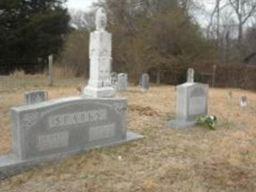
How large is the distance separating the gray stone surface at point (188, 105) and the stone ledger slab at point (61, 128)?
84.5 inches

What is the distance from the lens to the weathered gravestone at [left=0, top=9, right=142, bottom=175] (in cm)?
570

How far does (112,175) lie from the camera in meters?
5.60

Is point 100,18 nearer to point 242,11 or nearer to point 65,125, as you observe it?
point 65,125

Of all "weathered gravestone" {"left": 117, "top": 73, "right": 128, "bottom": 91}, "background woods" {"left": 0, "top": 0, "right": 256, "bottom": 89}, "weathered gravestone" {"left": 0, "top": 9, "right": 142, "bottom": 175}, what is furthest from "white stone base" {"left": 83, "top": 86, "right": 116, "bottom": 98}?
"background woods" {"left": 0, "top": 0, "right": 256, "bottom": 89}

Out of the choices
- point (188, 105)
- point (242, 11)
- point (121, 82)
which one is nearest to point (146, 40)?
point (121, 82)

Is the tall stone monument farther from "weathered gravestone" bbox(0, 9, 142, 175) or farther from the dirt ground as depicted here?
"weathered gravestone" bbox(0, 9, 142, 175)

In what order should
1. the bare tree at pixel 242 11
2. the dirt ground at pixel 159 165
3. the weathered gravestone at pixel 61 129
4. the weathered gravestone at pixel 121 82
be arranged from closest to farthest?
the dirt ground at pixel 159 165
the weathered gravestone at pixel 61 129
the weathered gravestone at pixel 121 82
the bare tree at pixel 242 11

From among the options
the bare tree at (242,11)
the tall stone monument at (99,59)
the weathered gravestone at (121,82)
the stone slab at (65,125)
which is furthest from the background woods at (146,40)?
the stone slab at (65,125)

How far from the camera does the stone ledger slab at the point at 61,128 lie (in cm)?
570

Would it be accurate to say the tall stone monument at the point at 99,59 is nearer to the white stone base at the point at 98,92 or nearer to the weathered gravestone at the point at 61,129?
the white stone base at the point at 98,92

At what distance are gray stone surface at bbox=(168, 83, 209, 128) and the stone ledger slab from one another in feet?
7.04

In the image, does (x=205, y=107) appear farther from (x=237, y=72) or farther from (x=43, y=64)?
(x=43, y=64)

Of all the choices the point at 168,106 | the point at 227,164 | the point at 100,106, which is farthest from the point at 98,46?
the point at 227,164

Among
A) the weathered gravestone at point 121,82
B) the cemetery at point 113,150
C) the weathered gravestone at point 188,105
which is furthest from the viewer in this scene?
the weathered gravestone at point 121,82
